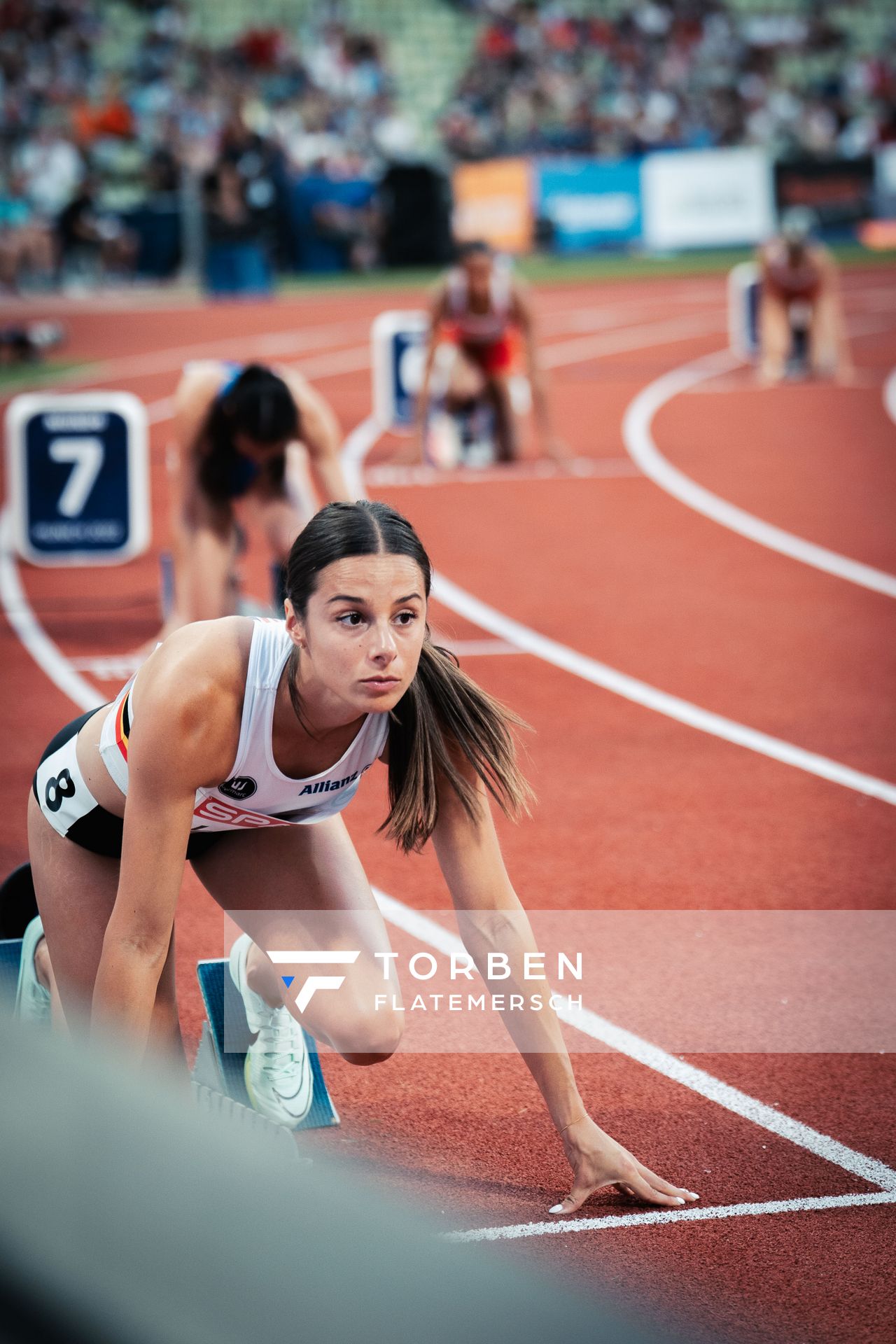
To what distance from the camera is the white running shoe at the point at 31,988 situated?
11.2ft

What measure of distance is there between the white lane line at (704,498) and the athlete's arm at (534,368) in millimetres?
737

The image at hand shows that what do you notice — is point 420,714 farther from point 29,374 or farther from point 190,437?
point 29,374

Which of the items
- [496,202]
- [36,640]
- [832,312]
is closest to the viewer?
[36,640]

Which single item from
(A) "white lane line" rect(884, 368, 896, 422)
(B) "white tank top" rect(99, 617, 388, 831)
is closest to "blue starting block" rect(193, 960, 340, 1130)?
(B) "white tank top" rect(99, 617, 388, 831)

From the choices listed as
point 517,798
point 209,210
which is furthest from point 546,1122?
point 209,210

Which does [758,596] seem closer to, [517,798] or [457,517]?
[457,517]

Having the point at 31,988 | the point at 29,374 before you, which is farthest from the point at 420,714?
the point at 29,374

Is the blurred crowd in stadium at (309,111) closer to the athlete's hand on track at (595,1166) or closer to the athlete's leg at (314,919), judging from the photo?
the athlete's leg at (314,919)

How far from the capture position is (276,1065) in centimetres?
335

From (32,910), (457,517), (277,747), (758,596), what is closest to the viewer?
(277,747)

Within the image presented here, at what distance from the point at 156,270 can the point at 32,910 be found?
2333 cm

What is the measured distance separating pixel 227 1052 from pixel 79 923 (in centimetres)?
53

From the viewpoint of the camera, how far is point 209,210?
23484mm

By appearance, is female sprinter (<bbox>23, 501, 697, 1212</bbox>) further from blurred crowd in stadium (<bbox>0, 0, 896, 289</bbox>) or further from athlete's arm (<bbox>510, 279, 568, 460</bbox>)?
blurred crowd in stadium (<bbox>0, 0, 896, 289</bbox>)
